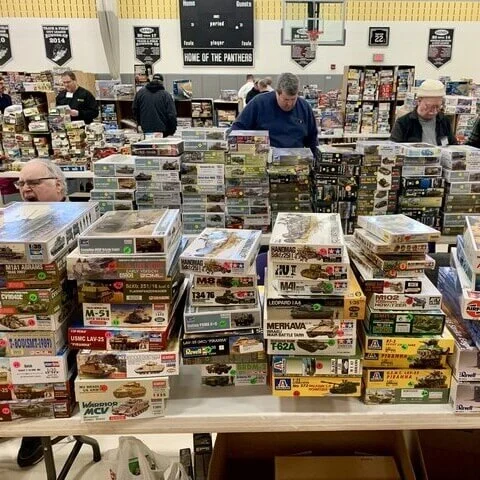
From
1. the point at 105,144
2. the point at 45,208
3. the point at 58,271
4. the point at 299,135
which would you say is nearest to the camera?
the point at 58,271

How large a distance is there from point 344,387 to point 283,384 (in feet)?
0.54

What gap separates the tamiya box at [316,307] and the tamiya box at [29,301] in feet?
1.79

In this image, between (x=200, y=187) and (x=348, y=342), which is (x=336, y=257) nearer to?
(x=348, y=342)

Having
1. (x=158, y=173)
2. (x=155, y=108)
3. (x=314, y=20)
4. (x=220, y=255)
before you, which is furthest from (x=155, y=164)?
(x=314, y=20)

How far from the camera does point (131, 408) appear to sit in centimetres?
130

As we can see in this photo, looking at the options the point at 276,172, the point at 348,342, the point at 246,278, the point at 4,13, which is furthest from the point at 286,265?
the point at 4,13

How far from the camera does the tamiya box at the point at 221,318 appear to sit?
131 cm

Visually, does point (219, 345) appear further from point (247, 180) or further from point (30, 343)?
point (247, 180)

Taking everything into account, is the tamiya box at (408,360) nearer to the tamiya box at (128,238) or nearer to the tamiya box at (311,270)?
the tamiya box at (311,270)

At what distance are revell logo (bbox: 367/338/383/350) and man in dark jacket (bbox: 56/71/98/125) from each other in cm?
689

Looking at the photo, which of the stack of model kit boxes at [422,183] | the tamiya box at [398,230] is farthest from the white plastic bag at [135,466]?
the stack of model kit boxes at [422,183]

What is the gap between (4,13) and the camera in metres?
9.66

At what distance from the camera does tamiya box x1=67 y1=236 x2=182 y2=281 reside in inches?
49.2

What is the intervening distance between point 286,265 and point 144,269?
1.20 feet
